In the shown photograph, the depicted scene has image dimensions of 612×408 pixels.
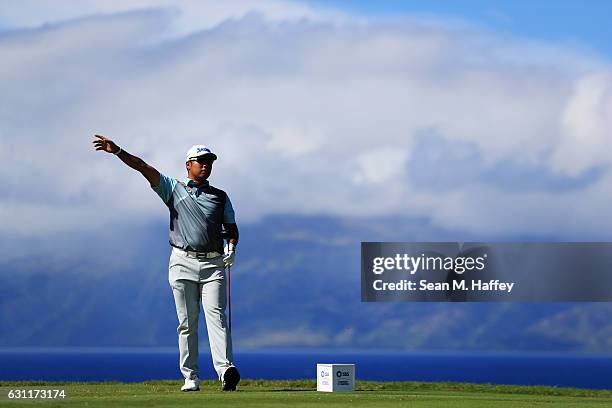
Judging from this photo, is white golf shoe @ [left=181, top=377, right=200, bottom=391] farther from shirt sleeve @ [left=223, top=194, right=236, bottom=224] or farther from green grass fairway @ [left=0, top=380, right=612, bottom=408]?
shirt sleeve @ [left=223, top=194, right=236, bottom=224]

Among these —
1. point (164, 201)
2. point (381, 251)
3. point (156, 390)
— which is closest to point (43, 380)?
point (156, 390)

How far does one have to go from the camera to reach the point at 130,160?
15.1 meters

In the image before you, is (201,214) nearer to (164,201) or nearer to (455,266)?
(164,201)

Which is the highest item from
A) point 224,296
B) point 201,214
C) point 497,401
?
point 201,214

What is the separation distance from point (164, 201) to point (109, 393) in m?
2.49

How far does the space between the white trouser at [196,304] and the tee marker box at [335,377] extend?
1.41 m

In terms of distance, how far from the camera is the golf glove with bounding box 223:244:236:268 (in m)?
15.8

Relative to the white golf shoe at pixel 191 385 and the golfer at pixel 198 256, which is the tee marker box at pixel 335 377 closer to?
the golfer at pixel 198 256

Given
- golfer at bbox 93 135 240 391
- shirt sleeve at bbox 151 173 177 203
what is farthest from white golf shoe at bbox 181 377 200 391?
shirt sleeve at bbox 151 173 177 203

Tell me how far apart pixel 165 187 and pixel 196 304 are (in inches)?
62.1

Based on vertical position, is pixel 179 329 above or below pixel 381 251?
below

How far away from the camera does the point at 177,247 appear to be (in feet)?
51.5

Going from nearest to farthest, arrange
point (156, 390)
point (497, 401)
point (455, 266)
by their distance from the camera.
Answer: point (497, 401)
point (156, 390)
point (455, 266)

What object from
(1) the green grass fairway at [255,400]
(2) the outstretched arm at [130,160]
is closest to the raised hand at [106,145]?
(2) the outstretched arm at [130,160]
